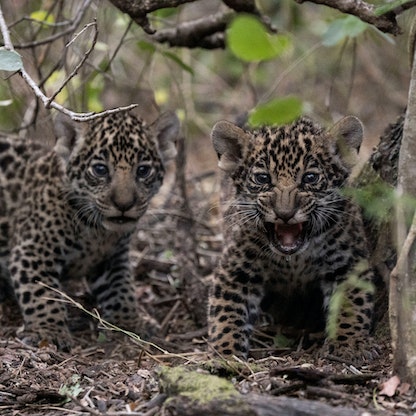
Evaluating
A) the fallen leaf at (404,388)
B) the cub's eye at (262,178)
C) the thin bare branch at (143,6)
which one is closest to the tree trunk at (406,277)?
the fallen leaf at (404,388)

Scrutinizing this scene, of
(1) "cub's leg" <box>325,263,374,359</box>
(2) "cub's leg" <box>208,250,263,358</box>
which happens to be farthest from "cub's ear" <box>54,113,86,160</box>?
(1) "cub's leg" <box>325,263,374,359</box>

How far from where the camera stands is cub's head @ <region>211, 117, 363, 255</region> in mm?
6109

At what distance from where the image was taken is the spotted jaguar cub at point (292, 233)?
6207mm

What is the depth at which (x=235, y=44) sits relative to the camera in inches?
217

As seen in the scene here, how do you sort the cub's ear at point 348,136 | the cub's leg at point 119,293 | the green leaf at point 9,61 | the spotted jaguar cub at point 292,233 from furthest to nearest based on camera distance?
the cub's leg at point 119,293 < the cub's ear at point 348,136 < the spotted jaguar cub at point 292,233 < the green leaf at point 9,61

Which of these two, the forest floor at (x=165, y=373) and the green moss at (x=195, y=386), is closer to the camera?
the green moss at (x=195, y=386)

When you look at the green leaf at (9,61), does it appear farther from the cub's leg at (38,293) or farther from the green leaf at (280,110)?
the cub's leg at (38,293)

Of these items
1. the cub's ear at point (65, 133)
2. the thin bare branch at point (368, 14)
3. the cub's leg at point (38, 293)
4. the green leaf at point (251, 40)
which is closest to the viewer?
the green leaf at point (251, 40)

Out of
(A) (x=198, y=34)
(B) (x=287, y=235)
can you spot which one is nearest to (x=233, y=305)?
(B) (x=287, y=235)

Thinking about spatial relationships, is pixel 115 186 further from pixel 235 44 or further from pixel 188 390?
pixel 188 390

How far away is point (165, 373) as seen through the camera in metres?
4.93

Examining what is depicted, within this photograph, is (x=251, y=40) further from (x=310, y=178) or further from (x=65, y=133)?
(x=65, y=133)

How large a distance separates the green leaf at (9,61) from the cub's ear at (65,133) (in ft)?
8.15

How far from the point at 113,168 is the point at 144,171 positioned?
12.4 inches
